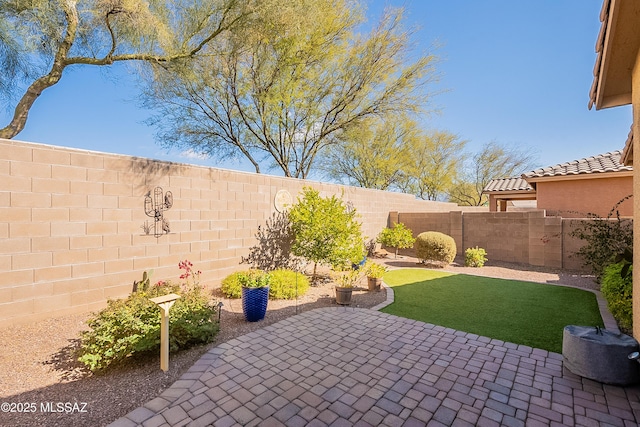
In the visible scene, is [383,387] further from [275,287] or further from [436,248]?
[436,248]

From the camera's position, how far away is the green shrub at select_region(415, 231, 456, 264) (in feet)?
32.1

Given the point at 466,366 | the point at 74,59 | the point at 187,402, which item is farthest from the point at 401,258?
the point at 74,59

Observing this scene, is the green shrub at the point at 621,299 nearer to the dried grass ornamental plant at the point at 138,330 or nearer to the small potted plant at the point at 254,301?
the small potted plant at the point at 254,301

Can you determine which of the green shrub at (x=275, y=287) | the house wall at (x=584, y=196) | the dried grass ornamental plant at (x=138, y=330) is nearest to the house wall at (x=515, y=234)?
the house wall at (x=584, y=196)

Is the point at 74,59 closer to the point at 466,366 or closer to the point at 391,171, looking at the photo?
the point at 466,366

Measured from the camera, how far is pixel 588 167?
11.4 m

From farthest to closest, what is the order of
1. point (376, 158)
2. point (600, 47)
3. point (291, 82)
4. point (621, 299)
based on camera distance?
point (376, 158) → point (291, 82) → point (621, 299) → point (600, 47)

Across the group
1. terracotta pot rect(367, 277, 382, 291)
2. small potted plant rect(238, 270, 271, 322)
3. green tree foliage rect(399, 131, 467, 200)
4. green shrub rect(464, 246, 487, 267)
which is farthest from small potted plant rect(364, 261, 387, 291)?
green tree foliage rect(399, 131, 467, 200)

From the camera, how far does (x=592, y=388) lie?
2.89m

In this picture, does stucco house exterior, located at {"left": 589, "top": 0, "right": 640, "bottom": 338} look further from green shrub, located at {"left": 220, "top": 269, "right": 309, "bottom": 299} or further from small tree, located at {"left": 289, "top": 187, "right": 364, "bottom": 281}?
green shrub, located at {"left": 220, "top": 269, "right": 309, "bottom": 299}

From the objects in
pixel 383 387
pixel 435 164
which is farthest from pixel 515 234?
pixel 435 164

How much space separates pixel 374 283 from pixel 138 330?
4939mm

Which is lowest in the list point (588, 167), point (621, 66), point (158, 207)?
point (158, 207)

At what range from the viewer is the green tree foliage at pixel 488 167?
25250mm
